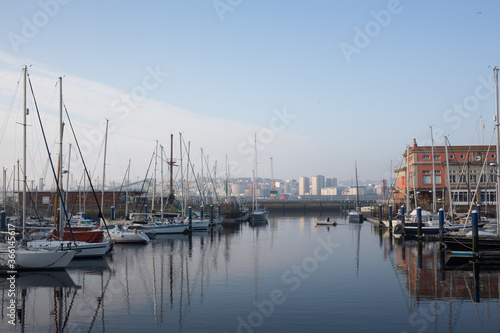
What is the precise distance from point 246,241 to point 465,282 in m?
27.6

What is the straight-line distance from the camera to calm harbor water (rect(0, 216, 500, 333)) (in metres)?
18.3

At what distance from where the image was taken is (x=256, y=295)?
76.6 ft

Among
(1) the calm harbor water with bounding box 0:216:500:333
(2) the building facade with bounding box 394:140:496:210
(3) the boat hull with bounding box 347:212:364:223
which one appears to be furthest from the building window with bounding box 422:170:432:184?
(1) the calm harbor water with bounding box 0:216:500:333

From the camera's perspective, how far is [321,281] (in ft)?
88.4

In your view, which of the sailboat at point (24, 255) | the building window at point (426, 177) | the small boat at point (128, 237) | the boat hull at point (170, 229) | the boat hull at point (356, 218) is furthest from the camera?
the boat hull at point (356, 218)

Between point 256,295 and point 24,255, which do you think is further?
point 24,255

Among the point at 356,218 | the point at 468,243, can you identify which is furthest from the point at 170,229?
the point at 356,218

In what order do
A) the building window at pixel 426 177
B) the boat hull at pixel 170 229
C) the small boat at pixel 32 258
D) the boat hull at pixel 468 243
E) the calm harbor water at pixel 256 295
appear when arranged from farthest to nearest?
1. the building window at pixel 426 177
2. the boat hull at pixel 170 229
3. the boat hull at pixel 468 243
4. the small boat at pixel 32 258
5. the calm harbor water at pixel 256 295

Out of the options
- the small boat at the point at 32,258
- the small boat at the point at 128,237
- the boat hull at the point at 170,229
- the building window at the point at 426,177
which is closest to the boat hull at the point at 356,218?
the building window at the point at 426,177

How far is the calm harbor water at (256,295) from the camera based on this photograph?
18.3 meters

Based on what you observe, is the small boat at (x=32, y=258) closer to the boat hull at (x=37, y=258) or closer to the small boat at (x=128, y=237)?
the boat hull at (x=37, y=258)

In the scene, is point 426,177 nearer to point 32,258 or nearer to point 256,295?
point 256,295

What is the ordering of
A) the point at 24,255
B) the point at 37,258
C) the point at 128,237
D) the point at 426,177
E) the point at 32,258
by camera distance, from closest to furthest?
the point at 24,255 → the point at 32,258 → the point at 37,258 → the point at 128,237 → the point at 426,177

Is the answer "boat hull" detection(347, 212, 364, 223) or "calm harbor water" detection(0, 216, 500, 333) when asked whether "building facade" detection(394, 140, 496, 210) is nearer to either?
"boat hull" detection(347, 212, 364, 223)
